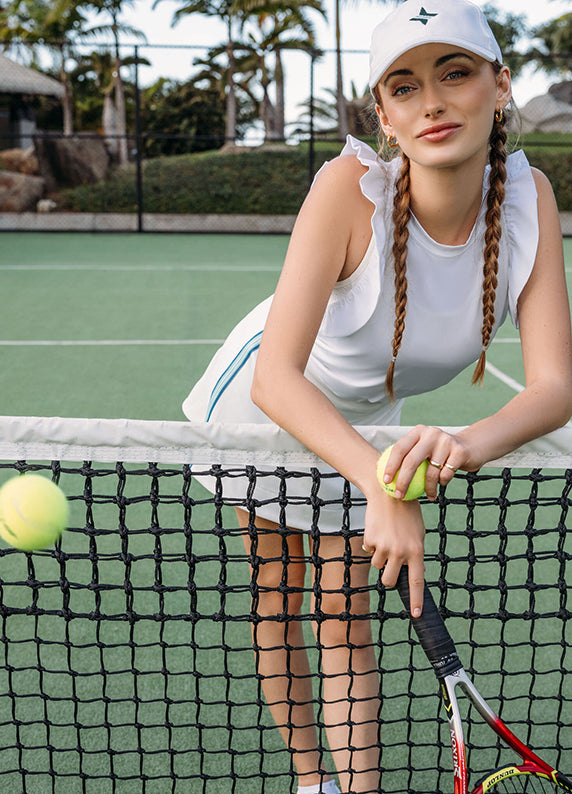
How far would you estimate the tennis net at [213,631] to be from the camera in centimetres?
126

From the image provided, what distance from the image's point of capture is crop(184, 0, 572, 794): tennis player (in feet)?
3.67

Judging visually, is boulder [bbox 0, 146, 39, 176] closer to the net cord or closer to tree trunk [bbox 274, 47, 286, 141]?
tree trunk [bbox 274, 47, 286, 141]

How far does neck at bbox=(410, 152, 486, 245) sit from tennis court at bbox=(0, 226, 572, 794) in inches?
15.2

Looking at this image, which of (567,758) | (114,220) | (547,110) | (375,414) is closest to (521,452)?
(375,414)

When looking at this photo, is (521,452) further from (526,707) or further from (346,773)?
(526,707)

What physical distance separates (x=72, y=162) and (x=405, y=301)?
13003 millimetres

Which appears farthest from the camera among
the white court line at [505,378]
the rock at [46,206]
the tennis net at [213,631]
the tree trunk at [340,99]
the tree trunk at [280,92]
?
the tree trunk at [280,92]

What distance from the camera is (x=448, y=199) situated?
1.24 m

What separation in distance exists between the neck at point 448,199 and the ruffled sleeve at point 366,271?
1.9 inches

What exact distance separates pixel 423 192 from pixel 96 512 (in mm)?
1878

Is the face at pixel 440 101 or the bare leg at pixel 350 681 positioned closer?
the face at pixel 440 101

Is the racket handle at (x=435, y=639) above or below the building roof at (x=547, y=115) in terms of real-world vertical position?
below

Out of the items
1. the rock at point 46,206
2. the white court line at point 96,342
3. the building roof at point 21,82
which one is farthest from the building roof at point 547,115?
the white court line at point 96,342

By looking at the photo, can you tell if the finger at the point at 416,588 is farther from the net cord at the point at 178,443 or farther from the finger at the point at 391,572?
the net cord at the point at 178,443
